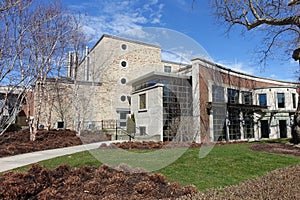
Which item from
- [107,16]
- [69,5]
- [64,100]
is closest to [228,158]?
[107,16]

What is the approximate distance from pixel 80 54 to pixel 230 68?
475 inches

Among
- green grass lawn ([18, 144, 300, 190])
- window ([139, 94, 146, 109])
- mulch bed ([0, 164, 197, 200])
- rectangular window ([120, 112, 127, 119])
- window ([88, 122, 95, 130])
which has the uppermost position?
window ([139, 94, 146, 109])

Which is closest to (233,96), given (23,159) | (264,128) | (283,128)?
(264,128)

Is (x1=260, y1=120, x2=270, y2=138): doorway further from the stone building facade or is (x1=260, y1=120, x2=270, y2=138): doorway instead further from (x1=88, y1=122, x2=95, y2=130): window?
(x1=88, y1=122, x2=95, y2=130): window

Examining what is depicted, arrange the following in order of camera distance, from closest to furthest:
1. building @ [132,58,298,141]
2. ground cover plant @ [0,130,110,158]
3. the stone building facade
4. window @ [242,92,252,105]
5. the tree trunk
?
ground cover plant @ [0,130,110,158] → the tree trunk → building @ [132,58,298,141] → the stone building facade → window @ [242,92,252,105]

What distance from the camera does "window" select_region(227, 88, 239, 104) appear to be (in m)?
18.2

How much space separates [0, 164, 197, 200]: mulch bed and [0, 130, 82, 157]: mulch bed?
5784 mm

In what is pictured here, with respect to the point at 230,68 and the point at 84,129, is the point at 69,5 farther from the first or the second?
A: the point at 230,68

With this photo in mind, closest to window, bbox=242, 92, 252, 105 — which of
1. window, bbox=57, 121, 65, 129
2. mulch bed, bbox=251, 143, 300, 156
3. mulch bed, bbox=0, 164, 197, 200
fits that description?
mulch bed, bbox=251, 143, 300, 156

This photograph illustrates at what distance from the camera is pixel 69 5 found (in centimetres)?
1273

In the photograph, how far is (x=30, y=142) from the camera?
36.7 feet

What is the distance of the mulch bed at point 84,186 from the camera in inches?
130

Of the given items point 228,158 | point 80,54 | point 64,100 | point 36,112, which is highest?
point 80,54

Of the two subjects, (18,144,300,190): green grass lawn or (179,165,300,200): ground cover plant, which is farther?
(18,144,300,190): green grass lawn
